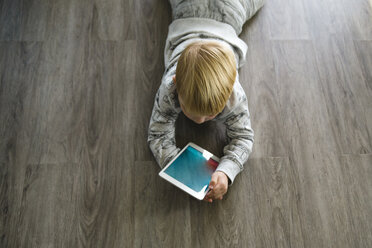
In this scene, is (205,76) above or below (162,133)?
above

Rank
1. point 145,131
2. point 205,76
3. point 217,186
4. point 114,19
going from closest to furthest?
point 205,76
point 217,186
point 145,131
point 114,19

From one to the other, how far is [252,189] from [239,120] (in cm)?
22

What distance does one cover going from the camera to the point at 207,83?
0.61 meters

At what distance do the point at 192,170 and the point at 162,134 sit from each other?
148 mm

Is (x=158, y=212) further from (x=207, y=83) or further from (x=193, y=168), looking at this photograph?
(x=207, y=83)

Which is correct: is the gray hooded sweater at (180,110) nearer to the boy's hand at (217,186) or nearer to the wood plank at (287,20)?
the boy's hand at (217,186)

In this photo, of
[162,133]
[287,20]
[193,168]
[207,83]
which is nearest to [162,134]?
[162,133]

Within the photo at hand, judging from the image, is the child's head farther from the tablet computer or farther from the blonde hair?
the tablet computer

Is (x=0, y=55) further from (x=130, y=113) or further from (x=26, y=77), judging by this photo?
(x=130, y=113)

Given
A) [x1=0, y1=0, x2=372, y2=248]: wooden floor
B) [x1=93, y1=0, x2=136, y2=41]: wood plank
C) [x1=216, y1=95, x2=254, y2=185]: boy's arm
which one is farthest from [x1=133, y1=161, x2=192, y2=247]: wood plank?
[x1=93, y1=0, x2=136, y2=41]: wood plank

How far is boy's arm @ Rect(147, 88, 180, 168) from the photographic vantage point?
83 centimetres

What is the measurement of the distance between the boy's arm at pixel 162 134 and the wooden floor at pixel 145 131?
6 centimetres

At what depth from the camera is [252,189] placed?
0.87m

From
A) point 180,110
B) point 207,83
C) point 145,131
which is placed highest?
point 207,83
